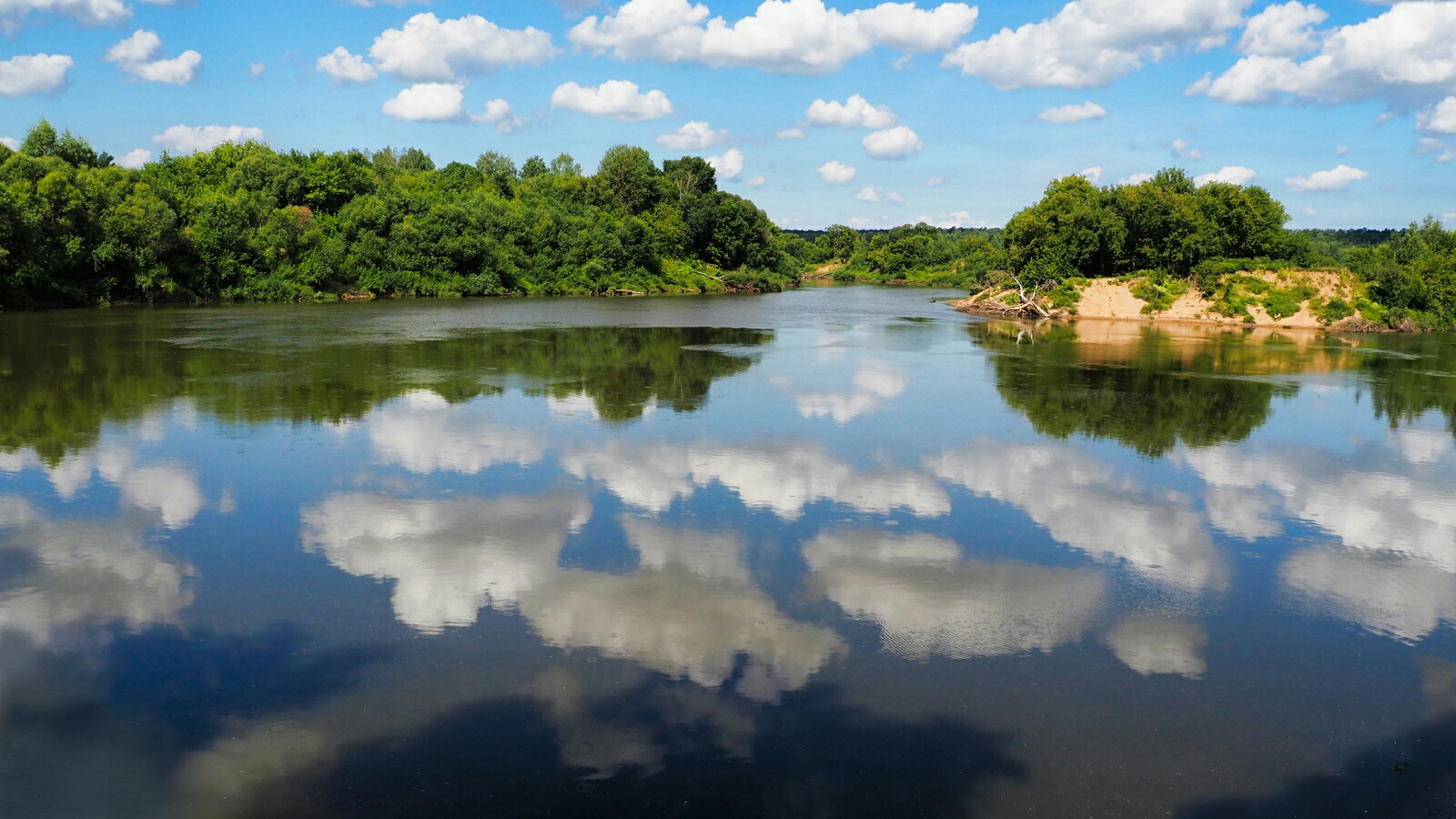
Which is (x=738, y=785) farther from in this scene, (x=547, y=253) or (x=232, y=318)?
(x=547, y=253)

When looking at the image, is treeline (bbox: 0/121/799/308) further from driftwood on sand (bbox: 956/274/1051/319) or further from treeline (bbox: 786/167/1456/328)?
treeline (bbox: 786/167/1456/328)

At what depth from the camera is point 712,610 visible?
26.5 ft

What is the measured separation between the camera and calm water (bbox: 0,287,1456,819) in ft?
18.6

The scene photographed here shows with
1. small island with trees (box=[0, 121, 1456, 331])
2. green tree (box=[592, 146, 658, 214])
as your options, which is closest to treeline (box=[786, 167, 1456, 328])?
small island with trees (box=[0, 121, 1456, 331])

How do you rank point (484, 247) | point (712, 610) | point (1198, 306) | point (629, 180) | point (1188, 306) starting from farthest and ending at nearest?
point (629, 180)
point (484, 247)
point (1188, 306)
point (1198, 306)
point (712, 610)

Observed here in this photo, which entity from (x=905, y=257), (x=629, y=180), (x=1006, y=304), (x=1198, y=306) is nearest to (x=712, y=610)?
(x=1198, y=306)

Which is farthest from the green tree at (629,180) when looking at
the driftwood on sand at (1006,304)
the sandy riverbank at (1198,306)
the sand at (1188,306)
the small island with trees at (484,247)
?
the sand at (1188,306)

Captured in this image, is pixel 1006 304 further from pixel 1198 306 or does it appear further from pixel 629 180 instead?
pixel 629 180

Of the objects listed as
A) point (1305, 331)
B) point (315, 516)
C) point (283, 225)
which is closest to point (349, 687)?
point (315, 516)

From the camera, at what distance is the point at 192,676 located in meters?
6.70

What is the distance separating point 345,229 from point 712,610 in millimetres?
59144

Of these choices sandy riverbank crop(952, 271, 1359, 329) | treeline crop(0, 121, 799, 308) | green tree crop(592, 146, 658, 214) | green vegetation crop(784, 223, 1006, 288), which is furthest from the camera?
green vegetation crop(784, 223, 1006, 288)

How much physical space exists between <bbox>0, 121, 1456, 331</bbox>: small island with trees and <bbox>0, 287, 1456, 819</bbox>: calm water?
1207 inches

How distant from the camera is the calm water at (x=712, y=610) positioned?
18.6ft
